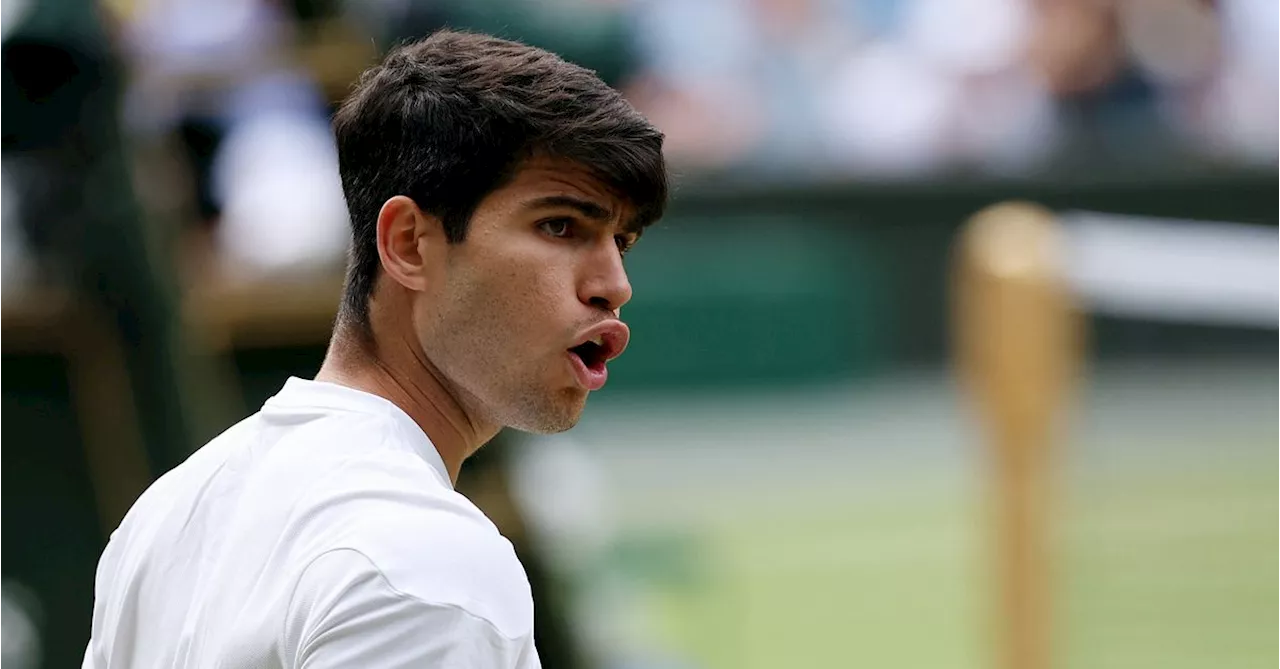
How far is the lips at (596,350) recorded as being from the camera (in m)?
1.61

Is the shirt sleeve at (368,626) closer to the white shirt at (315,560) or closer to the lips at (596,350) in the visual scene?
the white shirt at (315,560)

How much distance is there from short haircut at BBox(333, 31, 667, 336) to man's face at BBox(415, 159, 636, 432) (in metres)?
0.02

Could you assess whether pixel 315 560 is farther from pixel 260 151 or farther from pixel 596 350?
pixel 260 151

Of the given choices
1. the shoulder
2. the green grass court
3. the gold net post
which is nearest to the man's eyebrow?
the shoulder

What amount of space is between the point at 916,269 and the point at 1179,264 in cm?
324

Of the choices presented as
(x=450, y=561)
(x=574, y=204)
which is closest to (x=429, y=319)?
(x=574, y=204)

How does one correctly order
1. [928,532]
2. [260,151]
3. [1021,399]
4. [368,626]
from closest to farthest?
[368,626] → [1021,399] → [260,151] → [928,532]

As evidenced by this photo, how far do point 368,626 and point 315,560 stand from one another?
0.24 feet

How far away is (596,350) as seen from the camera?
1.65 metres

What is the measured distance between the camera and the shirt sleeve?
4.21ft

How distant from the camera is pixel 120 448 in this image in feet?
16.8

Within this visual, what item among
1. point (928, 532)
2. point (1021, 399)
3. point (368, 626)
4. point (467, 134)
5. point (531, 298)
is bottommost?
point (928, 532)

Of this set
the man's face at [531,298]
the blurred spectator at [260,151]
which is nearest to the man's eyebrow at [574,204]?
the man's face at [531,298]

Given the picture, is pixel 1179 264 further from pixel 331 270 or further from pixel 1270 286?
pixel 331 270
